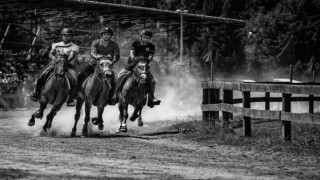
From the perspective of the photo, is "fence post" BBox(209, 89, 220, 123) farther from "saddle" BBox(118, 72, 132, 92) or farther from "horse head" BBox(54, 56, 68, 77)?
"horse head" BBox(54, 56, 68, 77)

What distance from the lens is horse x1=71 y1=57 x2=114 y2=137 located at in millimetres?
19000

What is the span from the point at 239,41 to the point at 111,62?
48.9 meters

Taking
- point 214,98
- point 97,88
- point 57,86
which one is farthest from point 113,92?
point 214,98

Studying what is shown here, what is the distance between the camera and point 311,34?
191 feet

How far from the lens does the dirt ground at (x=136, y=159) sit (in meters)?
10.7

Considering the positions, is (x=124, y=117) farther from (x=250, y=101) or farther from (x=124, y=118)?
(x=250, y=101)

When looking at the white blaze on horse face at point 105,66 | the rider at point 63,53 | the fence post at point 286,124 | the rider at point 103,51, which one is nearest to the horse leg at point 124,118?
the rider at point 103,51

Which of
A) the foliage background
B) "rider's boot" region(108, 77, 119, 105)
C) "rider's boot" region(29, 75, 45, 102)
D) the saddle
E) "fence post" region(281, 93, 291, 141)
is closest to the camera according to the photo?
"fence post" region(281, 93, 291, 141)

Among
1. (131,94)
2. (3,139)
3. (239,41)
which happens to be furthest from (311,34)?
(3,139)

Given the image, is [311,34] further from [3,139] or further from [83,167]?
[83,167]

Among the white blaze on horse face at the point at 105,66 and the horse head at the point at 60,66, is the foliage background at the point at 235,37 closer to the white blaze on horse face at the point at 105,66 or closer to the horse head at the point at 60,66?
the white blaze on horse face at the point at 105,66

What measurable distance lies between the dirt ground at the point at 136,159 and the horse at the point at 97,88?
0.87 metres

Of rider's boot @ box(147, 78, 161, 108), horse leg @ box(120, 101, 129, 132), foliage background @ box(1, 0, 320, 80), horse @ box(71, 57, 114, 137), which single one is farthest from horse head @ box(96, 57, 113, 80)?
foliage background @ box(1, 0, 320, 80)

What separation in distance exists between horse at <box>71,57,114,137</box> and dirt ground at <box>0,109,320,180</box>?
0.87 meters
